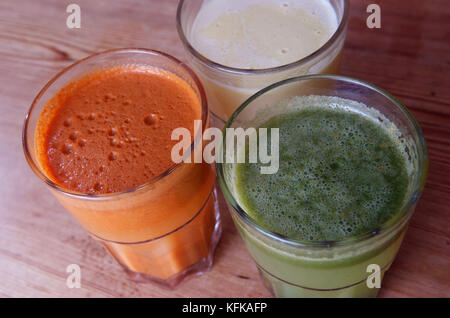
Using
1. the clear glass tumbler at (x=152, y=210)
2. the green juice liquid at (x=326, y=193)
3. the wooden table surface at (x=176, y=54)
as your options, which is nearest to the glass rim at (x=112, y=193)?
the clear glass tumbler at (x=152, y=210)

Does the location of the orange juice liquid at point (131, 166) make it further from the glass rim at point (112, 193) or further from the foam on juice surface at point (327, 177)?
→ the foam on juice surface at point (327, 177)

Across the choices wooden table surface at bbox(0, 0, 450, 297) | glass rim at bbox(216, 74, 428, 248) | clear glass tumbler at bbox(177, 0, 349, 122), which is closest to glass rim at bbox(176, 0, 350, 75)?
clear glass tumbler at bbox(177, 0, 349, 122)

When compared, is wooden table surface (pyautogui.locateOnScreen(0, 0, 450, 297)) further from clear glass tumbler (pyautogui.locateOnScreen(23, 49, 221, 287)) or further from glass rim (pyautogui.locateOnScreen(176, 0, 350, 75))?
glass rim (pyautogui.locateOnScreen(176, 0, 350, 75))

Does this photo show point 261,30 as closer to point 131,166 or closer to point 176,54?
point 176,54

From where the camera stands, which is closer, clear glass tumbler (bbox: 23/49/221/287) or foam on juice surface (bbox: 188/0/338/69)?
clear glass tumbler (bbox: 23/49/221/287)

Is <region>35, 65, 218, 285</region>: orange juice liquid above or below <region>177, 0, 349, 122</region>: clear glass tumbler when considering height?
below

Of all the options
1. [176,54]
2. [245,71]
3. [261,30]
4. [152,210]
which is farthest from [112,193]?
[176,54]
